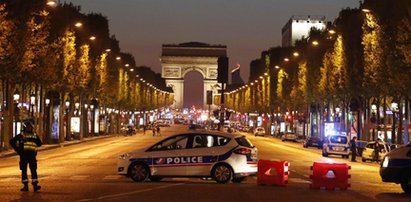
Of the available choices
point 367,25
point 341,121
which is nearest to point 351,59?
point 367,25

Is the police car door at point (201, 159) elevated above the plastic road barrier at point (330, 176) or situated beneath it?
elevated above

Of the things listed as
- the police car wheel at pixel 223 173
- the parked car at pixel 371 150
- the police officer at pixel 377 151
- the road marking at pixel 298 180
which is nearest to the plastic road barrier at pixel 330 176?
the police car wheel at pixel 223 173

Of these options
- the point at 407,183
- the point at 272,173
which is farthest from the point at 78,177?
the point at 407,183

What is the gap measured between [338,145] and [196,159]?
31.9 metres

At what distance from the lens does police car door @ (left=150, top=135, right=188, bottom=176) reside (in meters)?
27.8

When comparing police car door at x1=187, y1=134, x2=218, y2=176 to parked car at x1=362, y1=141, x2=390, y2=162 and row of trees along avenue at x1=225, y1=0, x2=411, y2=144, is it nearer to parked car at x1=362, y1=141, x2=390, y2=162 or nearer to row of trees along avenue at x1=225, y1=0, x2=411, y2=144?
row of trees along avenue at x1=225, y1=0, x2=411, y2=144

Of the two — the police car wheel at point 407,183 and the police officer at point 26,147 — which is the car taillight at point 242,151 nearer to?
the police car wheel at point 407,183

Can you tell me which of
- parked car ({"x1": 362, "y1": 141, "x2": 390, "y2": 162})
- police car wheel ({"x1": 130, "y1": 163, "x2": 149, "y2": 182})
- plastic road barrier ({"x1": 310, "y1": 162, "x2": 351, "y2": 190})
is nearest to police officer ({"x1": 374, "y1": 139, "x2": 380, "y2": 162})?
parked car ({"x1": 362, "y1": 141, "x2": 390, "y2": 162})

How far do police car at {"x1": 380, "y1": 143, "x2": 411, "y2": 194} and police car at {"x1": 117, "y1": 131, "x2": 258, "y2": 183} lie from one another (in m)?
4.50

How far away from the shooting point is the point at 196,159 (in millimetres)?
27719

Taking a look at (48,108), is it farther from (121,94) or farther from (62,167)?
(121,94)

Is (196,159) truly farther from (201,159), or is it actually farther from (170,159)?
(170,159)

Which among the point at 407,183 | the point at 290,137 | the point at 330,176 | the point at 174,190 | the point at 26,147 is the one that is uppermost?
the point at 26,147

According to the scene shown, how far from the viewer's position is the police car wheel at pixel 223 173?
1093 inches
